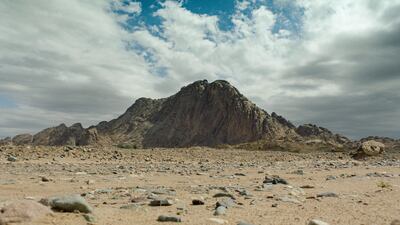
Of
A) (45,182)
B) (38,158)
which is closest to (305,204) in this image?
(45,182)

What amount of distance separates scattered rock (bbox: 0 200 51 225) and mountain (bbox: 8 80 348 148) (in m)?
113

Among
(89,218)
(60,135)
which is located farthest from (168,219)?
(60,135)

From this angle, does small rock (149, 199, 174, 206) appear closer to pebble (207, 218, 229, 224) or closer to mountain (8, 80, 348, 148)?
pebble (207, 218, 229, 224)

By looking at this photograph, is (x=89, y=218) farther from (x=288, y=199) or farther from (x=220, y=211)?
(x=288, y=199)

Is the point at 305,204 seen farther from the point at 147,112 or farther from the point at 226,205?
the point at 147,112

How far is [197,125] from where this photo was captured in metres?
146

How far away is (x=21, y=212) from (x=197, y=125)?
5472 inches

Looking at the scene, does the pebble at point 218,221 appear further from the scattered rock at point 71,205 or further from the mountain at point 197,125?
the mountain at point 197,125

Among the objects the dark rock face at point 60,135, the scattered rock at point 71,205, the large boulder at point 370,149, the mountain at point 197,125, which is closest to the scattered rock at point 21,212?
the scattered rock at point 71,205

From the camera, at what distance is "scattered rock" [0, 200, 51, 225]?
6735 millimetres

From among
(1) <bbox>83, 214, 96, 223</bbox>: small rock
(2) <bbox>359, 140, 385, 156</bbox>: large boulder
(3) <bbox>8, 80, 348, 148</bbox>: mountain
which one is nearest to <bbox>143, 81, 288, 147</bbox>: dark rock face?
(3) <bbox>8, 80, 348, 148</bbox>: mountain

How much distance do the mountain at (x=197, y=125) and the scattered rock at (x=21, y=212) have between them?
11349cm

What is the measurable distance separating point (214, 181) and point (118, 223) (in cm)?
865

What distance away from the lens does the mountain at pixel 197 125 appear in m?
129
